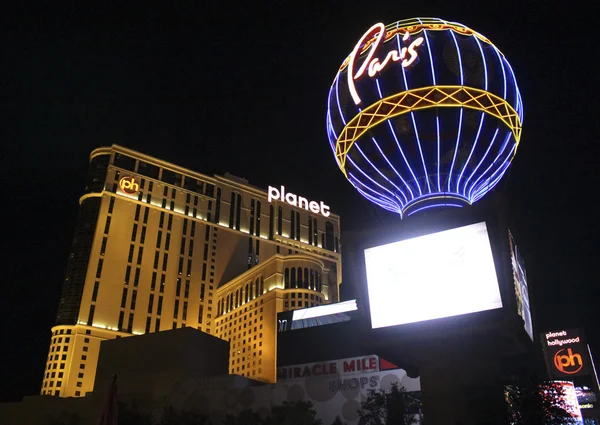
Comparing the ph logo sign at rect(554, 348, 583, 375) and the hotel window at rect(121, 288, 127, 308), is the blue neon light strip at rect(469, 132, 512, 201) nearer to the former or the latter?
the ph logo sign at rect(554, 348, 583, 375)

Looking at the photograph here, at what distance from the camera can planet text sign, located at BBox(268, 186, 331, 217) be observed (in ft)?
281

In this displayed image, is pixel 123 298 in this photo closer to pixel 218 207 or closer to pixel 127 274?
pixel 127 274

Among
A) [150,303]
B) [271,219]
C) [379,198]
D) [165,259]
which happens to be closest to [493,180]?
[379,198]

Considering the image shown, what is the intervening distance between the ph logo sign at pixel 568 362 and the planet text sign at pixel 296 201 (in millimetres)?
48160

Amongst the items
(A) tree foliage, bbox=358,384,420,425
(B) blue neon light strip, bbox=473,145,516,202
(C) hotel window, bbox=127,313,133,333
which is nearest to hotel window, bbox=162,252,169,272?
(C) hotel window, bbox=127,313,133,333

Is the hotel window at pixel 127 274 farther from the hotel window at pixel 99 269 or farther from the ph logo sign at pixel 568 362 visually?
the ph logo sign at pixel 568 362

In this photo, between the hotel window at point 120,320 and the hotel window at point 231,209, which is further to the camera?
the hotel window at point 231,209

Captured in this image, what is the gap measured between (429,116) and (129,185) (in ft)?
222

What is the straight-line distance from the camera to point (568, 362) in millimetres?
49656

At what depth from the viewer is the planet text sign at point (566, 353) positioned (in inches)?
1940

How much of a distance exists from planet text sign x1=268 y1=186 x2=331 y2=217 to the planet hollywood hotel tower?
253mm

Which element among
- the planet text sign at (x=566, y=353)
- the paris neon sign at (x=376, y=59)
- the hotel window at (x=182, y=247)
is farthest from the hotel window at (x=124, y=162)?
the paris neon sign at (x=376, y=59)

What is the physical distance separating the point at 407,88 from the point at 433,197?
11.5 ft

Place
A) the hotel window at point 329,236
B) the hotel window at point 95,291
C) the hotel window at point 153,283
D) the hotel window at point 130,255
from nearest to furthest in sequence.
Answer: the hotel window at point 95,291, the hotel window at point 130,255, the hotel window at point 153,283, the hotel window at point 329,236
